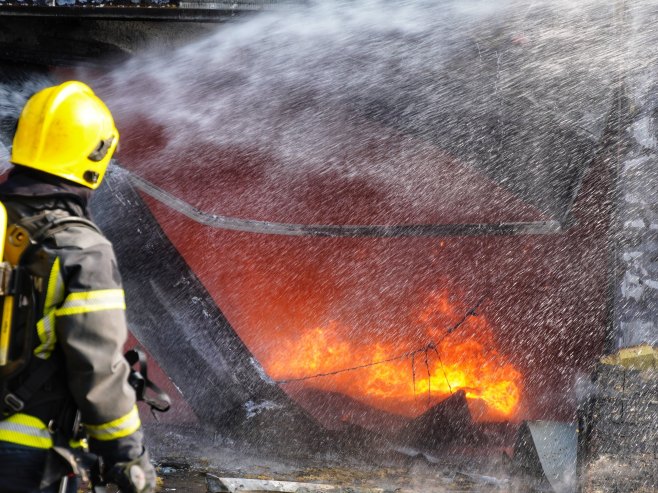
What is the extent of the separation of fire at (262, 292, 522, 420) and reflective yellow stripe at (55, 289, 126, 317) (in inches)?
155

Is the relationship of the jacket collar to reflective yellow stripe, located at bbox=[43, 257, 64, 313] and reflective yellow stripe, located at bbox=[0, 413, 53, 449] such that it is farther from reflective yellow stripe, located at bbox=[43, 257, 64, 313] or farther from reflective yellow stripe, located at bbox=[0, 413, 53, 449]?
reflective yellow stripe, located at bbox=[0, 413, 53, 449]

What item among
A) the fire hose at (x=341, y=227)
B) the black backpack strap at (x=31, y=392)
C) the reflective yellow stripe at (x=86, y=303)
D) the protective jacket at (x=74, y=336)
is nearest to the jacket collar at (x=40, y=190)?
the protective jacket at (x=74, y=336)

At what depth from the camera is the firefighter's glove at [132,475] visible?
6.56 ft

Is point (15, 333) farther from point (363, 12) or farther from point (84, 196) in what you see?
point (363, 12)

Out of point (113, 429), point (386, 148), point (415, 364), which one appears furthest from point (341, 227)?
point (113, 429)

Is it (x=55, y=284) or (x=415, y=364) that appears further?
(x=415, y=364)

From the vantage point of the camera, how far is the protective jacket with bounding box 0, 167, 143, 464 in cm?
194

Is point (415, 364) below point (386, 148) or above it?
below

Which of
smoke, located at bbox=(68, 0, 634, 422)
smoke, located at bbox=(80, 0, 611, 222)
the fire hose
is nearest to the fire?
smoke, located at bbox=(68, 0, 634, 422)

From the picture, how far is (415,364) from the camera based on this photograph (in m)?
5.81

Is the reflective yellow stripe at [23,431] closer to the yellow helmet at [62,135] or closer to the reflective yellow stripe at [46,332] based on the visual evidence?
the reflective yellow stripe at [46,332]

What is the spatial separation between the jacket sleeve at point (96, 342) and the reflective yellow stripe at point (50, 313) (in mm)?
14

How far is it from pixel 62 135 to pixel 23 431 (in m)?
0.85

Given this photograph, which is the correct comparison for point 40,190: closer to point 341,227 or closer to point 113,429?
Answer: point 113,429
